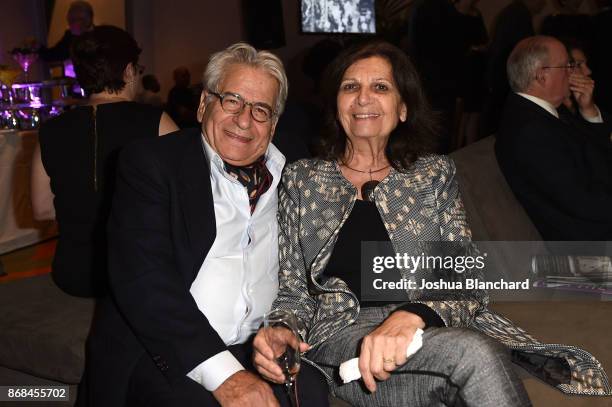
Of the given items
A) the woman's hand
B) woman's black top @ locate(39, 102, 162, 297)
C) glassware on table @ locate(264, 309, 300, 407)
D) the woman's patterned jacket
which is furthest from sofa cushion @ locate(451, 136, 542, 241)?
glassware on table @ locate(264, 309, 300, 407)

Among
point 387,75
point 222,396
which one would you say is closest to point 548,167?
point 387,75

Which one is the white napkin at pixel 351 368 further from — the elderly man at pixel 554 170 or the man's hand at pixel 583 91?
the man's hand at pixel 583 91

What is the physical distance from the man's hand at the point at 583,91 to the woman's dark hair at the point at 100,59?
7.24 ft

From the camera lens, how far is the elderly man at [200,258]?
1728mm

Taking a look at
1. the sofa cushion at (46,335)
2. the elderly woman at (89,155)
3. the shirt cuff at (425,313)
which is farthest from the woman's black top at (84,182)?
the shirt cuff at (425,313)

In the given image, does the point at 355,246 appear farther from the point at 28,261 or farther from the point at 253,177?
the point at 28,261

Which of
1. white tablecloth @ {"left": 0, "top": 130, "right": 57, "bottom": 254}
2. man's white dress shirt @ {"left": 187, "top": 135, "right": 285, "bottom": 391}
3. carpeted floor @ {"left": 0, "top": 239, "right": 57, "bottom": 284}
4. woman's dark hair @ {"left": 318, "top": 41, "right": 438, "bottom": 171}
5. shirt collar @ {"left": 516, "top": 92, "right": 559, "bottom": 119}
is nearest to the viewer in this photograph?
man's white dress shirt @ {"left": 187, "top": 135, "right": 285, "bottom": 391}

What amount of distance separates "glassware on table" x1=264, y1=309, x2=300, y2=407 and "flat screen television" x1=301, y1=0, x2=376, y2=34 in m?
7.00

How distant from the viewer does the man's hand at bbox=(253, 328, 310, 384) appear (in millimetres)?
1513

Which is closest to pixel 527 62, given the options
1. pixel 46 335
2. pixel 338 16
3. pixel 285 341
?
pixel 285 341

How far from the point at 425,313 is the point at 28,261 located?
13.2ft

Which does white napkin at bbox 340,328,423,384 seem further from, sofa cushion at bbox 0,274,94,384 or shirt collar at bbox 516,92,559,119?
shirt collar at bbox 516,92,559,119

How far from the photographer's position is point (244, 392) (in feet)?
5.40

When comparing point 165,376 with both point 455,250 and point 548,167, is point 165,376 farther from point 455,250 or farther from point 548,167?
point 548,167
